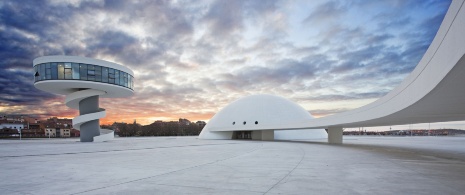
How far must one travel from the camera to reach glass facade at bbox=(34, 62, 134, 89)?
37.3 metres

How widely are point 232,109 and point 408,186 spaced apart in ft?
161

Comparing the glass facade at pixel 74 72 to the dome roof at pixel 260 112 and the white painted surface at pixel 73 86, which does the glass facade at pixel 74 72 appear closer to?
the white painted surface at pixel 73 86

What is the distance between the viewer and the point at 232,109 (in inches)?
2218

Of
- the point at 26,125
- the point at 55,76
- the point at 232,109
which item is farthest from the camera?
the point at 26,125

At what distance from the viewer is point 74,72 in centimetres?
3825

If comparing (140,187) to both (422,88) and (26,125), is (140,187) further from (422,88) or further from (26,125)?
(26,125)

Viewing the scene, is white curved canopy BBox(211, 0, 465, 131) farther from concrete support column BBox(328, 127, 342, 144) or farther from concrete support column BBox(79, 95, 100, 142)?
concrete support column BBox(79, 95, 100, 142)

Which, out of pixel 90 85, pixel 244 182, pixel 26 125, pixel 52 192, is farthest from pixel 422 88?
pixel 26 125

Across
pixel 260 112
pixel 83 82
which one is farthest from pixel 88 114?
pixel 260 112

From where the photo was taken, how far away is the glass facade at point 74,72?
3731 cm

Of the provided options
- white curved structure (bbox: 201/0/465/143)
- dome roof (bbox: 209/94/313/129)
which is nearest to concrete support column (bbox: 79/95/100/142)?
dome roof (bbox: 209/94/313/129)

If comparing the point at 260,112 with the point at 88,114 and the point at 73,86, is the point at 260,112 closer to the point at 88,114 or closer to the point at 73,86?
the point at 88,114

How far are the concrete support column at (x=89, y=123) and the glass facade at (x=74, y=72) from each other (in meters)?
3.81

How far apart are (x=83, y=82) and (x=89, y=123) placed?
6420mm
